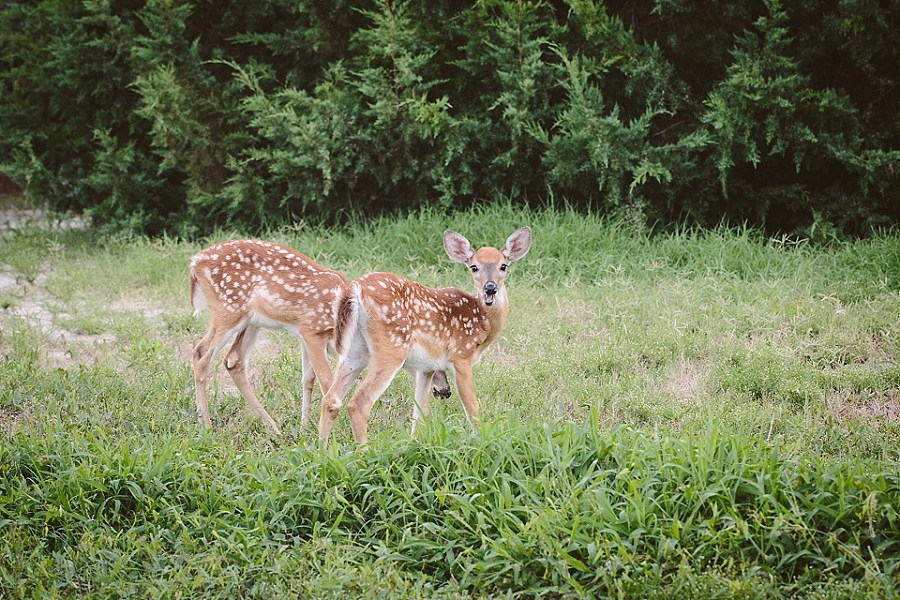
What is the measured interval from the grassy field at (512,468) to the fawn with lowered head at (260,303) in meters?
0.26

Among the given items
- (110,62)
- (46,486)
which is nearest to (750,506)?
(46,486)

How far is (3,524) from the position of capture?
4082mm

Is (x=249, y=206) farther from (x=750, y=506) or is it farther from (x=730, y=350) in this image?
(x=750, y=506)

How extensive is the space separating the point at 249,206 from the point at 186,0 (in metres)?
2.38

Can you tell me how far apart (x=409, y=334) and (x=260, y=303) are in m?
1.09

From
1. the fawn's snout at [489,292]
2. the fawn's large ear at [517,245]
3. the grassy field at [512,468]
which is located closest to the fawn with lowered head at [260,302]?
the grassy field at [512,468]

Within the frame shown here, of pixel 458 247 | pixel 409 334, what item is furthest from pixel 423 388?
pixel 458 247

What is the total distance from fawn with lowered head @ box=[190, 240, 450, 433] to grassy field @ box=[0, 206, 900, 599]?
26 centimetres

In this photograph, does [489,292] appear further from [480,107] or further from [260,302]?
[480,107]

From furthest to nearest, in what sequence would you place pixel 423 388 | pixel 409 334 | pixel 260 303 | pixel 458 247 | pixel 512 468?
1. pixel 458 247
2. pixel 260 303
3. pixel 423 388
4. pixel 409 334
5. pixel 512 468

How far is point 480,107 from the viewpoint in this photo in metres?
9.94

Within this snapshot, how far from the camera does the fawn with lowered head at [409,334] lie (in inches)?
198

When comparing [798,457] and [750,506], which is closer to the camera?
[750,506]

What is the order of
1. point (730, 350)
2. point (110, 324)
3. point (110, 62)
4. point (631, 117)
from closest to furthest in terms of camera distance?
point (730, 350), point (110, 324), point (631, 117), point (110, 62)
